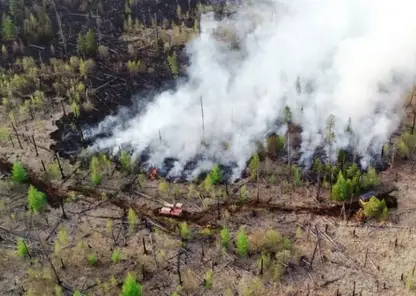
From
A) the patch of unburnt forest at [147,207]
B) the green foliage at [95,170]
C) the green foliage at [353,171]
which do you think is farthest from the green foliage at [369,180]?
the green foliage at [95,170]

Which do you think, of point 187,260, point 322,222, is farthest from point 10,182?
point 322,222

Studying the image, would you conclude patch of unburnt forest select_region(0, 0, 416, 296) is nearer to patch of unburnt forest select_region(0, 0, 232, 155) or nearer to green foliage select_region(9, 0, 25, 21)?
patch of unburnt forest select_region(0, 0, 232, 155)

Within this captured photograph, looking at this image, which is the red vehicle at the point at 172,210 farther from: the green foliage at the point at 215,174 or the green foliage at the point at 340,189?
the green foliage at the point at 340,189

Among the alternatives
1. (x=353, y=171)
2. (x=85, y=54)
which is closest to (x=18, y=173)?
(x=85, y=54)

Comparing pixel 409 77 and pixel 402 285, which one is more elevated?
pixel 409 77

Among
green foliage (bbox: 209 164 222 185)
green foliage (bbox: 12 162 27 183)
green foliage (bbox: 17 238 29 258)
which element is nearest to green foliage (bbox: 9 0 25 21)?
green foliage (bbox: 12 162 27 183)

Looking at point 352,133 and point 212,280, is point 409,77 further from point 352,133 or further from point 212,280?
point 212,280
